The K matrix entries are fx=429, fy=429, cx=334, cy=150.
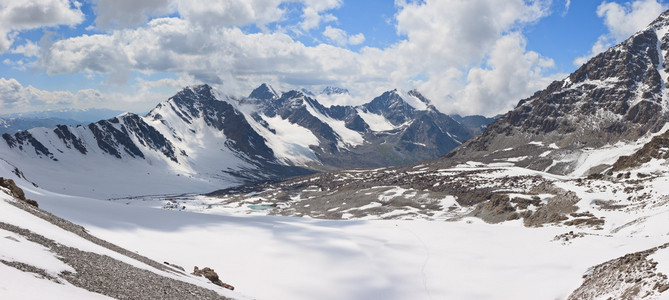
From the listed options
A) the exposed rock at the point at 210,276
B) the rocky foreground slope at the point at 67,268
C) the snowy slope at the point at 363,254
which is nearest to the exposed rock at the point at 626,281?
the snowy slope at the point at 363,254

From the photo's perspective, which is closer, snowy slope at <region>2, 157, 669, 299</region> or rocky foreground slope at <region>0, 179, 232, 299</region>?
rocky foreground slope at <region>0, 179, 232, 299</region>

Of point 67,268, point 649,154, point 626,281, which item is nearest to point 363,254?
point 626,281

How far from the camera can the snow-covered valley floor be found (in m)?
39.0

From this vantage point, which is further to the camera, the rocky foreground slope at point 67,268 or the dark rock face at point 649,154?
the dark rock face at point 649,154

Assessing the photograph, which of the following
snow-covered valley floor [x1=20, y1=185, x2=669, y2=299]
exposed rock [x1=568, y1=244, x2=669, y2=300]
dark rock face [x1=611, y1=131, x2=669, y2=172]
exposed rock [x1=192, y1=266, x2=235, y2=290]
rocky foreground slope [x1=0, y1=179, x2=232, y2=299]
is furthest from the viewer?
dark rock face [x1=611, y1=131, x2=669, y2=172]

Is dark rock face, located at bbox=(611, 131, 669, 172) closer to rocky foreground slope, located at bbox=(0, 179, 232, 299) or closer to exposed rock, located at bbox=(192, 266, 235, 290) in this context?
exposed rock, located at bbox=(192, 266, 235, 290)

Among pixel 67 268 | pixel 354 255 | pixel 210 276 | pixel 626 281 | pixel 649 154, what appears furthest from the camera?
pixel 649 154

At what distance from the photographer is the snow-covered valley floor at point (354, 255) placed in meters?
39.0

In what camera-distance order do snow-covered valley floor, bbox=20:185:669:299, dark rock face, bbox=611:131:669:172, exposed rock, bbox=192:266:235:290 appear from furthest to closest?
dark rock face, bbox=611:131:669:172 < snow-covered valley floor, bbox=20:185:669:299 < exposed rock, bbox=192:266:235:290

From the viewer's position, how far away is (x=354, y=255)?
1903 inches

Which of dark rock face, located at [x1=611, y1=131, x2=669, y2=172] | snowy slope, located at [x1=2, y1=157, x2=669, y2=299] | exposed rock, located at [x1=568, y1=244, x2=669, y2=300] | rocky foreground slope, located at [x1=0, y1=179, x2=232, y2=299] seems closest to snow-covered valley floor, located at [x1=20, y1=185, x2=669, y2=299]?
snowy slope, located at [x1=2, y1=157, x2=669, y2=299]

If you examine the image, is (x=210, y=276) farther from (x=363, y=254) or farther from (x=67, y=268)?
(x=363, y=254)

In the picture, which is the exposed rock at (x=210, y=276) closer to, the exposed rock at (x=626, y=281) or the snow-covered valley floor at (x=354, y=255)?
the snow-covered valley floor at (x=354, y=255)

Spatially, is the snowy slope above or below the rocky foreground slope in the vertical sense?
above
